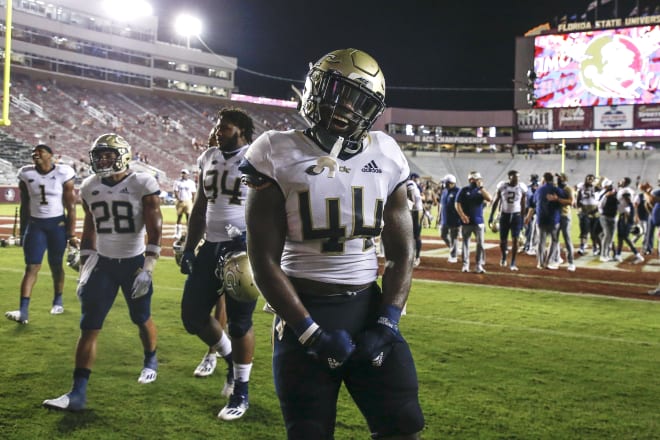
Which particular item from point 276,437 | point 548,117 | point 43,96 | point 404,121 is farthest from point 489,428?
point 404,121

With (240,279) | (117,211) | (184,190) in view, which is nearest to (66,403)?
(117,211)

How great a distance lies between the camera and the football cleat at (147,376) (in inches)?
183

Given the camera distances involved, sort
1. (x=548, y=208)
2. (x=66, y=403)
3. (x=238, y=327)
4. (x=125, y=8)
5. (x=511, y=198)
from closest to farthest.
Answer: (x=66, y=403)
(x=238, y=327)
(x=548, y=208)
(x=511, y=198)
(x=125, y=8)

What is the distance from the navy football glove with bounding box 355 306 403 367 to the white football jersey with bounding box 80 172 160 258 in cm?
282

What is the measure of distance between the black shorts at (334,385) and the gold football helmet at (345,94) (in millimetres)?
644

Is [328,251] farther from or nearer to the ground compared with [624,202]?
nearer to the ground

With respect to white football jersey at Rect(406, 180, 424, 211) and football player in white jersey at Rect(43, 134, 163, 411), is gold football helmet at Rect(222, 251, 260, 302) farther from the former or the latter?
white football jersey at Rect(406, 180, 424, 211)

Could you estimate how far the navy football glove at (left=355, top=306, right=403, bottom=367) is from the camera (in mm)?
2117

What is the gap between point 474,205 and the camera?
11133 millimetres

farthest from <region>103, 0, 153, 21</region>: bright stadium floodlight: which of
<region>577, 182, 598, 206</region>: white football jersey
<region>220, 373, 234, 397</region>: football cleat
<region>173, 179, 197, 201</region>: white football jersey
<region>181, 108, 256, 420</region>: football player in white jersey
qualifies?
<region>220, 373, 234, 397</region>: football cleat

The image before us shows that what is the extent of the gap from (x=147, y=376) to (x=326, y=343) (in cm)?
306

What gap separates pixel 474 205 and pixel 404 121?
54.9m

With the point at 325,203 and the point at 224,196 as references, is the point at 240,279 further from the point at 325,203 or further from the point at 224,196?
the point at 325,203

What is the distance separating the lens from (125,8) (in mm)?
53562
